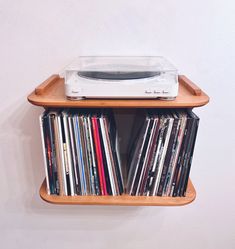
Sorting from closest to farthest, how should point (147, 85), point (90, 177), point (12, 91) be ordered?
Result: point (147, 85) < point (90, 177) < point (12, 91)

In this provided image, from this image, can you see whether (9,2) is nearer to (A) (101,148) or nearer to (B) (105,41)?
(B) (105,41)

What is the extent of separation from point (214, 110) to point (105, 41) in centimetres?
44

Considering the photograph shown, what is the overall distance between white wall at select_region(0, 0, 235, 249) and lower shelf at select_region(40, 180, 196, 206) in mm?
231

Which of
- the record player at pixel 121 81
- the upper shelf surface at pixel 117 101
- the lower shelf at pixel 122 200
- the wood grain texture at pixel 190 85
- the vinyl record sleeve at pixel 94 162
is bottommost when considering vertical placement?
the lower shelf at pixel 122 200

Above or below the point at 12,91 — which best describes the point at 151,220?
below

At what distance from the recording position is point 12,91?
2.88 ft

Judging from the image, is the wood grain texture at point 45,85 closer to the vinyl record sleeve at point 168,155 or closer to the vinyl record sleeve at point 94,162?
the vinyl record sleeve at point 94,162

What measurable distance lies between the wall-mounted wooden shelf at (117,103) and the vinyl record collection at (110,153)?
0.06 feet

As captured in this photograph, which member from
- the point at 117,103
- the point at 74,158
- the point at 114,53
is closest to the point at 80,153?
the point at 74,158

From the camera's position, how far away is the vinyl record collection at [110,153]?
70cm

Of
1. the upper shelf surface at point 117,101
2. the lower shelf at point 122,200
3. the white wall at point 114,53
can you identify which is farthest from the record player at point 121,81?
the lower shelf at point 122,200

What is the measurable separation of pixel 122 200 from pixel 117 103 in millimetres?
310

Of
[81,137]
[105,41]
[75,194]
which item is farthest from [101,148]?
[105,41]

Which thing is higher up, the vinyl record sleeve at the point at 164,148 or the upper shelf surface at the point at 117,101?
the upper shelf surface at the point at 117,101
